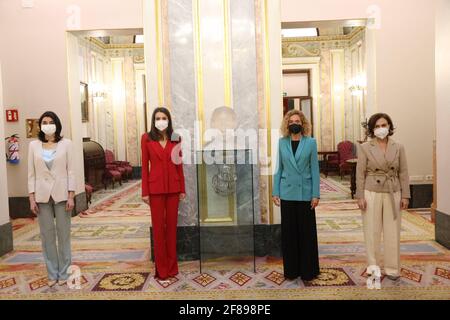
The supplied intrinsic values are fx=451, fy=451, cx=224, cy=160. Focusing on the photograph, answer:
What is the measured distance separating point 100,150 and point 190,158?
22.8 feet

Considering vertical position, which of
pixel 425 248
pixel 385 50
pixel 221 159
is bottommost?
pixel 425 248

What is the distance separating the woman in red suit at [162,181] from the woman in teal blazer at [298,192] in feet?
3.53

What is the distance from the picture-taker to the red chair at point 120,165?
42.8 feet

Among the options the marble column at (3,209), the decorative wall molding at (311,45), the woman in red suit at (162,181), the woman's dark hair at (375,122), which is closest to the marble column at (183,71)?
the woman in red suit at (162,181)

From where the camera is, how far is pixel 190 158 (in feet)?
17.7

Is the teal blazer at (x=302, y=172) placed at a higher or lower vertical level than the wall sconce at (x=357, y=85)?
lower

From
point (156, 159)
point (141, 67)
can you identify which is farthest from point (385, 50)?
point (141, 67)

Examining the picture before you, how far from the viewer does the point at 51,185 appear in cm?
453

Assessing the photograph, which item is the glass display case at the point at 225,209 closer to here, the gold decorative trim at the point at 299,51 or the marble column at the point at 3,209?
the marble column at the point at 3,209

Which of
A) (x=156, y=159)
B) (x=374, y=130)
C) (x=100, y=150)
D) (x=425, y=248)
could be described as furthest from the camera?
(x=100, y=150)

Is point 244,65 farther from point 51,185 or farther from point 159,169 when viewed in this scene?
point 51,185

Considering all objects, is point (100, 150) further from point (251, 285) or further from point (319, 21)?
point (251, 285)

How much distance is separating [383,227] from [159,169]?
2.32 metres

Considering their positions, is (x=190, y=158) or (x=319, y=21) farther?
(x=319, y=21)
